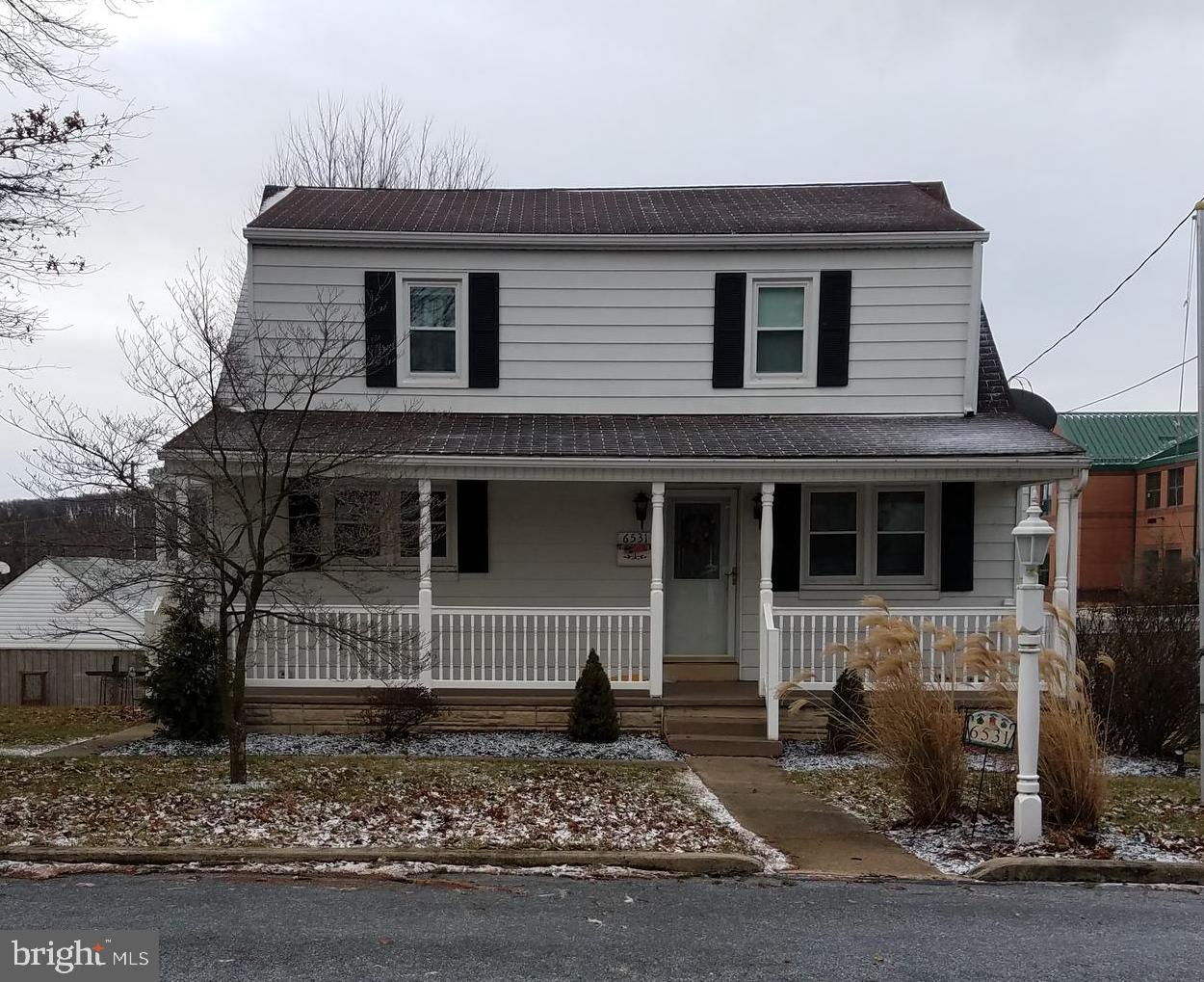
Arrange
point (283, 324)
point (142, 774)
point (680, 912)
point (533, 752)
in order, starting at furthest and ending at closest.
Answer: point (283, 324) < point (533, 752) < point (142, 774) < point (680, 912)

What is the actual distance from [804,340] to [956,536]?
2.89 metres

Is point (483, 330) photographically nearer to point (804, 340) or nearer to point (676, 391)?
point (676, 391)

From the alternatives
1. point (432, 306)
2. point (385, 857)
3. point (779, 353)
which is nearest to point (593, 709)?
point (385, 857)

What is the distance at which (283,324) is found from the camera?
34.5ft

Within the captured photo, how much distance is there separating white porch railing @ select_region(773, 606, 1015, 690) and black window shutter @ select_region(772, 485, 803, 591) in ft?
1.54

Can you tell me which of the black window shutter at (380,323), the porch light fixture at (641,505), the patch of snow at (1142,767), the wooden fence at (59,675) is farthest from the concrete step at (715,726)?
the wooden fence at (59,675)

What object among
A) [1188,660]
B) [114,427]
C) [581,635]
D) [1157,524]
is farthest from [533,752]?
[1157,524]

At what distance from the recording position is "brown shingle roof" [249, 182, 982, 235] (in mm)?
10734

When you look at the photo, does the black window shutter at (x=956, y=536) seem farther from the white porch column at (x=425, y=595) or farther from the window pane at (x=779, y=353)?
the white porch column at (x=425, y=595)

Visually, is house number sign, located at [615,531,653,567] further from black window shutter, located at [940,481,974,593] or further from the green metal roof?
the green metal roof

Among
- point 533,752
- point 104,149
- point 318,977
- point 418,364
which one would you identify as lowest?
point 533,752

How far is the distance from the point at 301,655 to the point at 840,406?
6838 mm

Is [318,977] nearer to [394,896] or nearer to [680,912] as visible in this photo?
[394,896]

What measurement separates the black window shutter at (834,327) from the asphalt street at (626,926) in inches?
259
